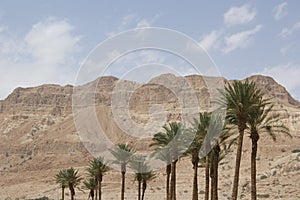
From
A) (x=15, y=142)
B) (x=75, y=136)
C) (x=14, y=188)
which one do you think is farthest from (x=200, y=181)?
(x=15, y=142)

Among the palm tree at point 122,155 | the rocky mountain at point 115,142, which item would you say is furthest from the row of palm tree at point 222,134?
the rocky mountain at point 115,142

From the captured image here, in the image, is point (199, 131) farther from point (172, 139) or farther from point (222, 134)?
point (172, 139)

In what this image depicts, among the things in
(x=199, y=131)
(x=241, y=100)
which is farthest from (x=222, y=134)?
(x=241, y=100)

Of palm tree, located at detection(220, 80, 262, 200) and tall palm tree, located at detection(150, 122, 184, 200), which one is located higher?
palm tree, located at detection(220, 80, 262, 200)

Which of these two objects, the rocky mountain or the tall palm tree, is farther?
the rocky mountain

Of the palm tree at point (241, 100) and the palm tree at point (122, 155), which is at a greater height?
the palm tree at point (241, 100)

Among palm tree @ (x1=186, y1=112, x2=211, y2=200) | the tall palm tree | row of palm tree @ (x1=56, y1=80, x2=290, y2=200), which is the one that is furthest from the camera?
the tall palm tree

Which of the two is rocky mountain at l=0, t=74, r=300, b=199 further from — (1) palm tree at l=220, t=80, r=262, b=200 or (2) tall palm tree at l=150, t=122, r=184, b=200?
(1) palm tree at l=220, t=80, r=262, b=200

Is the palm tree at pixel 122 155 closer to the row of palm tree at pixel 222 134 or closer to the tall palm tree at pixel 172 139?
the row of palm tree at pixel 222 134

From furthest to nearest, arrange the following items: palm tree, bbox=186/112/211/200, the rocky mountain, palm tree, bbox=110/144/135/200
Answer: the rocky mountain → palm tree, bbox=110/144/135/200 → palm tree, bbox=186/112/211/200

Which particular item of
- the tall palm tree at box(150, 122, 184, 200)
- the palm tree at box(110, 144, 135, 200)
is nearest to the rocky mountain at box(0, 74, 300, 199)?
the palm tree at box(110, 144, 135, 200)

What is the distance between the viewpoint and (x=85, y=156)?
156500mm

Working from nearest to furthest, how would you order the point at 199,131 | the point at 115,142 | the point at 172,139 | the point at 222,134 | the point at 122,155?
1. the point at 222,134
2. the point at 199,131
3. the point at 172,139
4. the point at 122,155
5. the point at 115,142

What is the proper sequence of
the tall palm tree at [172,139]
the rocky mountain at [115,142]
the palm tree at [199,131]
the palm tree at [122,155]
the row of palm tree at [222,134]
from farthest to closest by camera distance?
1. the rocky mountain at [115,142]
2. the palm tree at [122,155]
3. the tall palm tree at [172,139]
4. the palm tree at [199,131]
5. the row of palm tree at [222,134]
